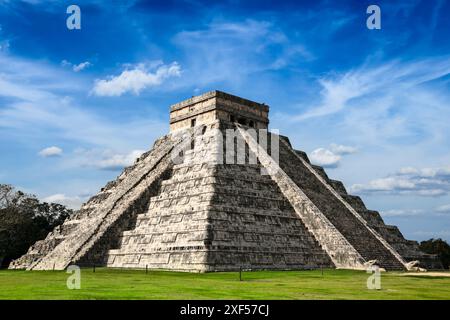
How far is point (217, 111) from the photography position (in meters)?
36.5

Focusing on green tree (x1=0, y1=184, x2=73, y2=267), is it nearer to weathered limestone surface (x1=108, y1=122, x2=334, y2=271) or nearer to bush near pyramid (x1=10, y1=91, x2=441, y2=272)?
bush near pyramid (x1=10, y1=91, x2=441, y2=272)

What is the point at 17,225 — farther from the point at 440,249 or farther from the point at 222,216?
the point at 440,249

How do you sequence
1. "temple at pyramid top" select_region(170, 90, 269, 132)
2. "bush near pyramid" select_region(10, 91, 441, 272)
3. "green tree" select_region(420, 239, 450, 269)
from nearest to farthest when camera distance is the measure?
"bush near pyramid" select_region(10, 91, 441, 272) < "temple at pyramid top" select_region(170, 90, 269, 132) < "green tree" select_region(420, 239, 450, 269)

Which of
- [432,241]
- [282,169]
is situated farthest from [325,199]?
[432,241]

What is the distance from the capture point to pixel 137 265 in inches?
1045

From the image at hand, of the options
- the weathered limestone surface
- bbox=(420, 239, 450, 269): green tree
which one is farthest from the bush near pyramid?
bbox=(420, 239, 450, 269): green tree

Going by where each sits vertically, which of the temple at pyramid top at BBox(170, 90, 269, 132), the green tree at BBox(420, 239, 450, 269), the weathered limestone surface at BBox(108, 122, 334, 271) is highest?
the temple at pyramid top at BBox(170, 90, 269, 132)

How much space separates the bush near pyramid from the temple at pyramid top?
0.10m

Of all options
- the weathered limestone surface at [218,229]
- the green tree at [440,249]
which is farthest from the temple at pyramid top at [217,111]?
the green tree at [440,249]

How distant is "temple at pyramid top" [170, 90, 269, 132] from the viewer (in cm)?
3684

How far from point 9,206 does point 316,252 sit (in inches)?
921

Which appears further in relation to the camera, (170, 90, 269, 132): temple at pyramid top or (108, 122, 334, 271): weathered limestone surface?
(170, 90, 269, 132): temple at pyramid top
